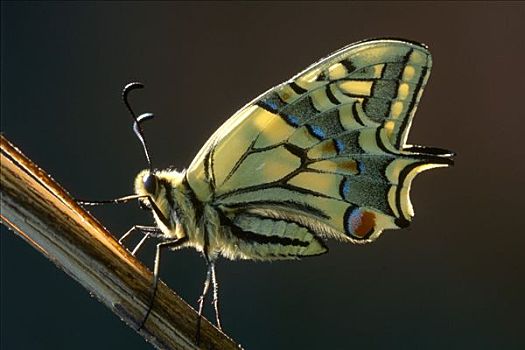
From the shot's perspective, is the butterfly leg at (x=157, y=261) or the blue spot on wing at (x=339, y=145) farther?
the blue spot on wing at (x=339, y=145)

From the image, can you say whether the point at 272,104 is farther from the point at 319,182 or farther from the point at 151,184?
the point at 151,184

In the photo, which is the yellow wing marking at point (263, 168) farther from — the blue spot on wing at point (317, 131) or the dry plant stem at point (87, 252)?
the dry plant stem at point (87, 252)

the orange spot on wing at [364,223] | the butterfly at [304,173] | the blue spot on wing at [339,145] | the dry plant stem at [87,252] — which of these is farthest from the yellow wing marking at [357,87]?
the dry plant stem at [87,252]

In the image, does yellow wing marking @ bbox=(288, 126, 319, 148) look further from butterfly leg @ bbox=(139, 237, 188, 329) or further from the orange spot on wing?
butterfly leg @ bbox=(139, 237, 188, 329)

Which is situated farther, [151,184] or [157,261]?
[151,184]

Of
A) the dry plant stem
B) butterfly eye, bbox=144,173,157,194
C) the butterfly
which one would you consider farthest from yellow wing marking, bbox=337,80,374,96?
the dry plant stem

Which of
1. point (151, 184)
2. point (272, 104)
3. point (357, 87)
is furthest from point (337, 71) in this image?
point (151, 184)

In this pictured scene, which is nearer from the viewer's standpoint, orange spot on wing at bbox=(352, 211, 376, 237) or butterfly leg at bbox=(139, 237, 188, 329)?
butterfly leg at bbox=(139, 237, 188, 329)

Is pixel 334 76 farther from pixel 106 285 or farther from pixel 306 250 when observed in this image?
pixel 106 285
